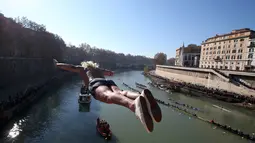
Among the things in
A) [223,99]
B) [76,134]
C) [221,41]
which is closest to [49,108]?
[76,134]

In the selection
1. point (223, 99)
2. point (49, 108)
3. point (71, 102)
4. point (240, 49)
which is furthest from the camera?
point (240, 49)

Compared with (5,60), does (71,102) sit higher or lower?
lower

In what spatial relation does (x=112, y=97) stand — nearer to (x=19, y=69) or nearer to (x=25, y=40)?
(x=19, y=69)

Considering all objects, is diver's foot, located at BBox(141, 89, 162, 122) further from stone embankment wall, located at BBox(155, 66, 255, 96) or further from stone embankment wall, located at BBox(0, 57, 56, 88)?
stone embankment wall, located at BBox(155, 66, 255, 96)

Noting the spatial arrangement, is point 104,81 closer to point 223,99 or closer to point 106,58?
point 223,99

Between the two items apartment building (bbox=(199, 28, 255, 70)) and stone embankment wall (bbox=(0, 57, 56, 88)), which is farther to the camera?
apartment building (bbox=(199, 28, 255, 70))

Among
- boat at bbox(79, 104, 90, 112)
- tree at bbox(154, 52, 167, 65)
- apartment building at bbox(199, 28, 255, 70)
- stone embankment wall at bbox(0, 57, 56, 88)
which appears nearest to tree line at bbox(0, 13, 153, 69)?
stone embankment wall at bbox(0, 57, 56, 88)
